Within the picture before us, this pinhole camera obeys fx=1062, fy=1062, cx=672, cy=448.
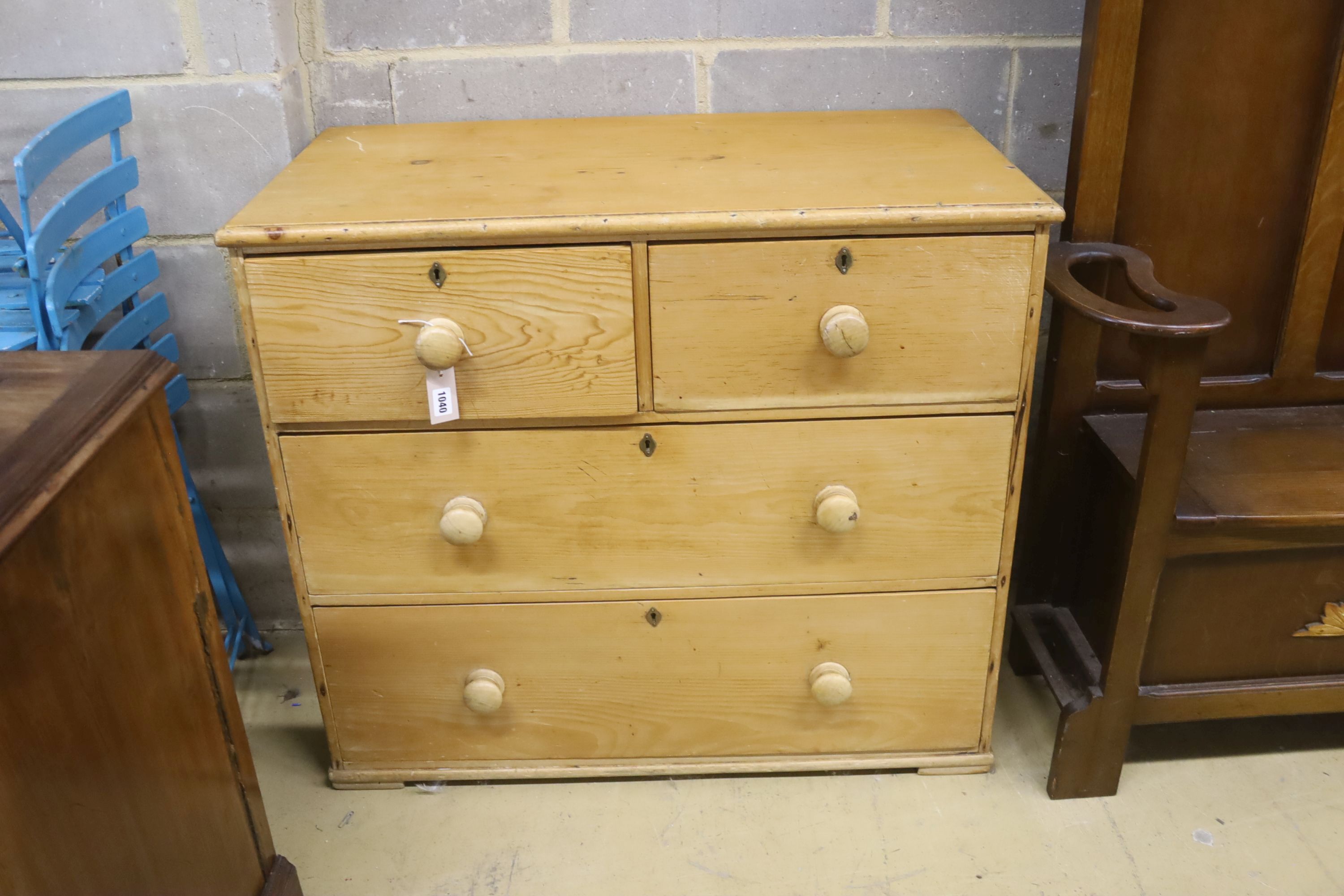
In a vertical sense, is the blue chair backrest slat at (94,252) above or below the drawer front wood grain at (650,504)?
above

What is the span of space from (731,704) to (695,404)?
445mm

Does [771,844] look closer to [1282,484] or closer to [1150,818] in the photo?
[1150,818]

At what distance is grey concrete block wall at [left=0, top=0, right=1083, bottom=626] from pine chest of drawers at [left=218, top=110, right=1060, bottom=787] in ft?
0.25

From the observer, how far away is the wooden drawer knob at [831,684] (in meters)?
1.35

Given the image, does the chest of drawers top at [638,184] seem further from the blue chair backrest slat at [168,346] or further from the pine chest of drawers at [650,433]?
the blue chair backrest slat at [168,346]

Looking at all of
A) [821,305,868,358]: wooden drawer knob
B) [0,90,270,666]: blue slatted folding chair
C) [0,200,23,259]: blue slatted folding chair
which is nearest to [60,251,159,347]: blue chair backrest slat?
[0,90,270,666]: blue slatted folding chair

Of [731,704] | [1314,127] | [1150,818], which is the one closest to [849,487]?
[731,704]

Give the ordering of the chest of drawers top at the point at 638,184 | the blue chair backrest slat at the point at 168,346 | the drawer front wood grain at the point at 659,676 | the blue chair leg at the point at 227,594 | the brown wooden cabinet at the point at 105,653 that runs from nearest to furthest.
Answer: the brown wooden cabinet at the point at 105,653, the chest of drawers top at the point at 638,184, the drawer front wood grain at the point at 659,676, the blue chair backrest slat at the point at 168,346, the blue chair leg at the point at 227,594

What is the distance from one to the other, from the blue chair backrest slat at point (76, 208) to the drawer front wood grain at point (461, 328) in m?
A: 0.31

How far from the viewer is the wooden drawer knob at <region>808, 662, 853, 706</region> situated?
1.35 metres

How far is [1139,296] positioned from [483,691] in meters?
0.93

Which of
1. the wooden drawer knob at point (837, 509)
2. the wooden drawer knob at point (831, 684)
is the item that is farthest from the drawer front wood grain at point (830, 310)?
the wooden drawer knob at point (831, 684)

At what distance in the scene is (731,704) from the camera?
142 cm

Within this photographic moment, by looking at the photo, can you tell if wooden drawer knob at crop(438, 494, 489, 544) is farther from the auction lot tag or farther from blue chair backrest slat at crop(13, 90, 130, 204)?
blue chair backrest slat at crop(13, 90, 130, 204)
